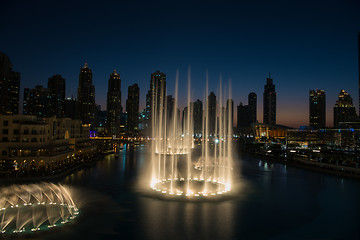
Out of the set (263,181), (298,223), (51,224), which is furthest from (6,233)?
(263,181)

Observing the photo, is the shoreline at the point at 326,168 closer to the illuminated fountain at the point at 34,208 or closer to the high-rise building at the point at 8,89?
the illuminated fountain at the point at 34,208

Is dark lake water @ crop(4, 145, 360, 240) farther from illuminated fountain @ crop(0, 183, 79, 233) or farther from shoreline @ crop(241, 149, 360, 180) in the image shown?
shoreline @ crop(241, 149, 360, 180)

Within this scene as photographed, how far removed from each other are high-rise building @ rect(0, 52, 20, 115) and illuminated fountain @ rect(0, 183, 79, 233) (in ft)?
315

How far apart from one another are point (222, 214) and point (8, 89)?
4784 inches

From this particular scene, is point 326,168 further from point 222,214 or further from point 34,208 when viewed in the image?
point 34,208

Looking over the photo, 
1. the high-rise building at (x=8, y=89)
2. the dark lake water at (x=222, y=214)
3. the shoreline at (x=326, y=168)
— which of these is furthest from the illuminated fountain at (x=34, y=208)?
the high-rise building at (x=8, y=89)

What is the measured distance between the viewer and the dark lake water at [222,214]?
1403cm

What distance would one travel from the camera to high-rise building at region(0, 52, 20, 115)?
107 metres

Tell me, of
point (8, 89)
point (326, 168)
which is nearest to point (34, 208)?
point (326, 168)

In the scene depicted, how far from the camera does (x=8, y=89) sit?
4407 inches

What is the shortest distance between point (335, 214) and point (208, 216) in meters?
8.41

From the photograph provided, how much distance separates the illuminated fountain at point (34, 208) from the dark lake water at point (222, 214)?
0.91 metres

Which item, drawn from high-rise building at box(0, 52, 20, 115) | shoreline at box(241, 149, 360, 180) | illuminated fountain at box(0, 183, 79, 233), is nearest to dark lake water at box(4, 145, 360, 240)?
illuminated fountain at box(0, 183, 79, 233)

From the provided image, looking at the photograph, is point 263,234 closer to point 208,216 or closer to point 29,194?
point 208,216
